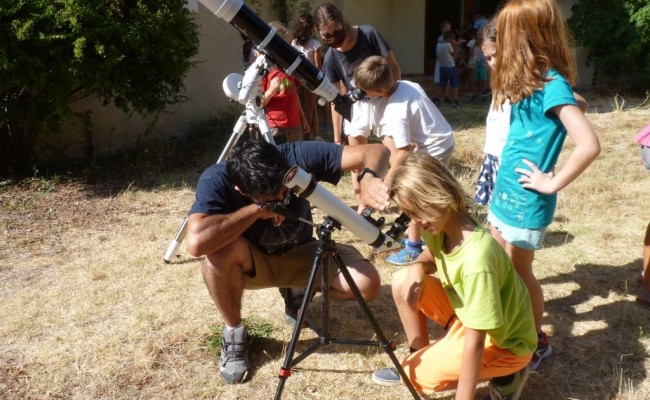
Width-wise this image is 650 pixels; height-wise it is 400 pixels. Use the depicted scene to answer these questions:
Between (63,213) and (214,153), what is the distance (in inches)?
86.6

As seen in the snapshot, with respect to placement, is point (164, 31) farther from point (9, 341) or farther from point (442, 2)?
point (442, 2)

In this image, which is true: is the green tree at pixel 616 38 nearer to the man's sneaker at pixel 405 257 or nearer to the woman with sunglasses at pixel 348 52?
the woman with sunglasses at pixel 348 52

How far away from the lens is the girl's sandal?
10.8ft

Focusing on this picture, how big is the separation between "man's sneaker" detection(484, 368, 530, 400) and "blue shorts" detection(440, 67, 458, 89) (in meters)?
8.33

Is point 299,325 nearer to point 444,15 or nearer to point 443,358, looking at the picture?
point 443,358

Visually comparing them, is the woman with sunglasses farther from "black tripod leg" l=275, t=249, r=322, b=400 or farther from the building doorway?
the building doorway

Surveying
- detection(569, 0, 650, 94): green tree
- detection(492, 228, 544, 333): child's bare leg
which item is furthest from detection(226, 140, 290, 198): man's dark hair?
detection(569, 0, 650, 94): green tree

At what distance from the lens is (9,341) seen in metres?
3.21

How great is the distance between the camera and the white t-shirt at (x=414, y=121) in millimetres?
3738

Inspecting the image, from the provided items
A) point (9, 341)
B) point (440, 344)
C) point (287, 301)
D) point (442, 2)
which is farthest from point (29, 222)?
point (442, 2)

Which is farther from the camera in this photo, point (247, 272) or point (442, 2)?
point (442, 2)

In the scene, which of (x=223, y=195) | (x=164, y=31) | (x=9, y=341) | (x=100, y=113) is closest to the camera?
(x=223, y=195)

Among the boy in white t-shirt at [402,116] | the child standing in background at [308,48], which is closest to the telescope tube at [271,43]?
the boy in white t-shirt at [402,116]

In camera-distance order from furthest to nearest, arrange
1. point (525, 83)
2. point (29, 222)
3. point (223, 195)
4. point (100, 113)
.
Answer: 1. point (100, 113)
2. point (29, 222)
3. point (223, 195)
4. point (525, 83)
